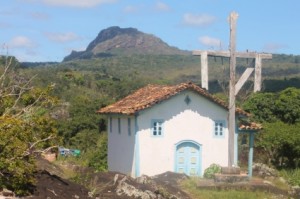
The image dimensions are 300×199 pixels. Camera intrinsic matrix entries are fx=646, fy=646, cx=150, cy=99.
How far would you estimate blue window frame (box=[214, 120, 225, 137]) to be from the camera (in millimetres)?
27578

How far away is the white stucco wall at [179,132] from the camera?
26422 millimetres

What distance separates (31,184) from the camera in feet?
47.1

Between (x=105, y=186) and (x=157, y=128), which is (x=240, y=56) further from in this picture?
(x=105, y=186)

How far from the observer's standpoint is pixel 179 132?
2697cm

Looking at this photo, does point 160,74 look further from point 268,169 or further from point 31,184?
point 31,184

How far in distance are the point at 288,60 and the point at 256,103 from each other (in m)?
105

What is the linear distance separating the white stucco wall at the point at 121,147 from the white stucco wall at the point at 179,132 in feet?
2.01

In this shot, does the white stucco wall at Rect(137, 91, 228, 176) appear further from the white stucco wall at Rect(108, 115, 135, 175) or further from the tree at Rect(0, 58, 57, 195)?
the tree at Rect(0, 58, 57, 195)

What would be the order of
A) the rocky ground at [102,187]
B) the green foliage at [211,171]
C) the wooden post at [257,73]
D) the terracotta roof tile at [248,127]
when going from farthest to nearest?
1. the terracotta roof tile at [248,127]
2. the green foliage at [211,171]
3. the wooden post at [257,73]
4. the rocky ground at [102,187]

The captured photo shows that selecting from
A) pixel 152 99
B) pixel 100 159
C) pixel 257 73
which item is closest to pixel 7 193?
pixel 152 99

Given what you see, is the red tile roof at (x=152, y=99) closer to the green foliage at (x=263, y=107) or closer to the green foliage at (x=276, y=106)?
the green foliage at (x=276, y=106)

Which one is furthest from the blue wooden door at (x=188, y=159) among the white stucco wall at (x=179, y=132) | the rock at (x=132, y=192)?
the rock at (x=132, y=192)

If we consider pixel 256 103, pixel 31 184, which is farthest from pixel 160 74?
pixel 31 184

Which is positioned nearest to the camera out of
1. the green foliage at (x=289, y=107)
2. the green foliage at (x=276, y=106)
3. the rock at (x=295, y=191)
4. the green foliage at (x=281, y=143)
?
the rock at (x=295, y=191)
